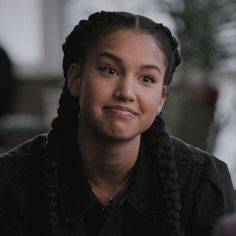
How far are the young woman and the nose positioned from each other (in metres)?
0.01

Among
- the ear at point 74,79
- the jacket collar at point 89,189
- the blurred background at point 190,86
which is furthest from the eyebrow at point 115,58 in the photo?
the blurred background at point 190,86

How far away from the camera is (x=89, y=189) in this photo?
1.78m

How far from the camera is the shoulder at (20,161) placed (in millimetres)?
1771

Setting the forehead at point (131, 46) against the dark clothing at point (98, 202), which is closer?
the forehead at point (131, 46)

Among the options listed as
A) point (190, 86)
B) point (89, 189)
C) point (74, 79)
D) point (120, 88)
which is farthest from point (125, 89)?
point (190, 86)

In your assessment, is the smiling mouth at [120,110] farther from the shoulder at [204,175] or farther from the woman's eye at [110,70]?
the shoulder at [204,175]

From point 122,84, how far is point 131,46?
9 centimetres

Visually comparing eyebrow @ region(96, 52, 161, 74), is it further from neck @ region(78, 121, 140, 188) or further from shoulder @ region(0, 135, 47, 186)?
shoulder @ region(0, 135, 47, 186)

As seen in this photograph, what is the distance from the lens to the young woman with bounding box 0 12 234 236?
164 cm

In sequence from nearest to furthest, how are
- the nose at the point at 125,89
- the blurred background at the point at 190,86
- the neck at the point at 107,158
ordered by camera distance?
the nose at the point at 125,89
the neck at the point at 107,158
the blurred background at the point at 190,86

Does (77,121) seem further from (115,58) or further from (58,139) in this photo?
(115,58)

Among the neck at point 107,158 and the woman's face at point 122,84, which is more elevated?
the woman's face at point 122,84

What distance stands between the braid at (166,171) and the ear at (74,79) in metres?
0.21

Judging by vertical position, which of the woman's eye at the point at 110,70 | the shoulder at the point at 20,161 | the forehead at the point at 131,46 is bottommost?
the shoulder at the point at 20,161
